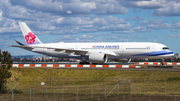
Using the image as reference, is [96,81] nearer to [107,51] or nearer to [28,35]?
[107,51]

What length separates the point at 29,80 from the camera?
121ft

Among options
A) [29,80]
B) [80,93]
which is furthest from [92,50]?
[80,93]

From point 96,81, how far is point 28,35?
1221 inches

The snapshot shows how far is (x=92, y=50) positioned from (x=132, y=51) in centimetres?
869

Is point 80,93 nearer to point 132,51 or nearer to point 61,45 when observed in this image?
point 132,51

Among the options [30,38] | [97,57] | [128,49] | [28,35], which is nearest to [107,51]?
[97,57]

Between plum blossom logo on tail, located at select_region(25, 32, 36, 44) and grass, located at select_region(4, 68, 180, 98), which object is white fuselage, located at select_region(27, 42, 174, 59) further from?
grass, located at select_region(4, 68, 180, 98)

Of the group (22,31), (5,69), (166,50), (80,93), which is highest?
(22,31)

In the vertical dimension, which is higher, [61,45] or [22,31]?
[22,31]

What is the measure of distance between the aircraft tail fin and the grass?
18.5 meters

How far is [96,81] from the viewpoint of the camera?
34562 millimetres

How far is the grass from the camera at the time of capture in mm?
28891

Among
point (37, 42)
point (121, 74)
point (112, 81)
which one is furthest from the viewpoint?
point (37, 42)

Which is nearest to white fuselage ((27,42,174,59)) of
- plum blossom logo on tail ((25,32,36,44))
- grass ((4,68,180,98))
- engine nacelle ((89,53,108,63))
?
engine nacelle ((89,53,108,63))
